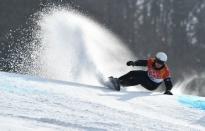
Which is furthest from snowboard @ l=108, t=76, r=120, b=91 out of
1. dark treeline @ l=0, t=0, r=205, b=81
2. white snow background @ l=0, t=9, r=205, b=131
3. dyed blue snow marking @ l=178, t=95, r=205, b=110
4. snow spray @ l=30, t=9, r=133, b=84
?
dark treeline @ l=0, t=0, r=205, b=81

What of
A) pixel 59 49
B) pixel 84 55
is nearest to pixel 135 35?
pixel 59 49

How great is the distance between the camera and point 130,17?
3022 centimetres

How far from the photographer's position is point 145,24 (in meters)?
31.1

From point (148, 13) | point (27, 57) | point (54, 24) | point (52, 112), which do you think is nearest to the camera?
point (52, 112)

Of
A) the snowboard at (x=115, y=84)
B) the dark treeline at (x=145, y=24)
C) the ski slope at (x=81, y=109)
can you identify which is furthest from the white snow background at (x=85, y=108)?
the dark treeline at (x=145, y=24)

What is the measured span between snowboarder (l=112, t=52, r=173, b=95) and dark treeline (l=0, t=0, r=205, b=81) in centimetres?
1519

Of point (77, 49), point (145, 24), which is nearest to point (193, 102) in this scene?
point (77, 49)

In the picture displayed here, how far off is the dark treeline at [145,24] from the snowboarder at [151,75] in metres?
15.2

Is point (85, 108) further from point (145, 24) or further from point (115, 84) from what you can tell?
point (145, 24)

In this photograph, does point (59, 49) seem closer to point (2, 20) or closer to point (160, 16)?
point (2, 20)

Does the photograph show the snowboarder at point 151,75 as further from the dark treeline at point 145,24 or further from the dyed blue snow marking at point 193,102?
the dark treeline at point 145,24

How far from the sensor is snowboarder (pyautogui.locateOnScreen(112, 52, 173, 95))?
9969mm

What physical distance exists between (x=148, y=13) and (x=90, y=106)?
1006 inches

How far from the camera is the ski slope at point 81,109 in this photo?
634cm
